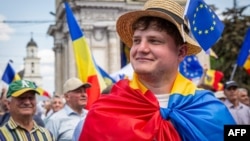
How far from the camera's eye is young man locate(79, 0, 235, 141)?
3049 mm

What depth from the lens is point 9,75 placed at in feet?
46.1

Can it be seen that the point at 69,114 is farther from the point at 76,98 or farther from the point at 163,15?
the point at 163,15

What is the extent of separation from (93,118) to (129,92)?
0.25 metres

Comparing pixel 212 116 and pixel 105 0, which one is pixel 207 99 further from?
pixel 105 0

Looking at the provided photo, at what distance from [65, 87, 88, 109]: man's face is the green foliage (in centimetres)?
3513

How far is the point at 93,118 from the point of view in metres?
3.16

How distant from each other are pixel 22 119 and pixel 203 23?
1900 mm

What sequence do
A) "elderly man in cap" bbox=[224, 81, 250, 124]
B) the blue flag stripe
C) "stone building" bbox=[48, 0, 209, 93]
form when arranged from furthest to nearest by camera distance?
"stone building" bbox=[48, 0, 209, 93] < the blue flag stripe < "elderly man in cap" bbox=[224, 81, 250, 124]

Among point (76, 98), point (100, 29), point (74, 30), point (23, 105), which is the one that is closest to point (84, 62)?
point (74, 30)

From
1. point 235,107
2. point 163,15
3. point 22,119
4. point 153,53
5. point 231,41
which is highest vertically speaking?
point 231,41

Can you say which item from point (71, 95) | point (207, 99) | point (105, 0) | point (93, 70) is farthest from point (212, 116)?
point (105, 0)

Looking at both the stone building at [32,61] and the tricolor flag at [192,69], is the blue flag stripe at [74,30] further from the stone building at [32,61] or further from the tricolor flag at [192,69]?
the stone building at [32,61]

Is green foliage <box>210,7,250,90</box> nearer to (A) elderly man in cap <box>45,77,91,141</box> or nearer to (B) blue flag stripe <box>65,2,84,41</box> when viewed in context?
(B) blue flag stripe <box>65,2,84,41</box>

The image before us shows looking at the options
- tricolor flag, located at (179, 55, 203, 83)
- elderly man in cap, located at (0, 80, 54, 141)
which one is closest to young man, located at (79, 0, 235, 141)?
elderly man in cap, located at (0, 80, 54, 141)
